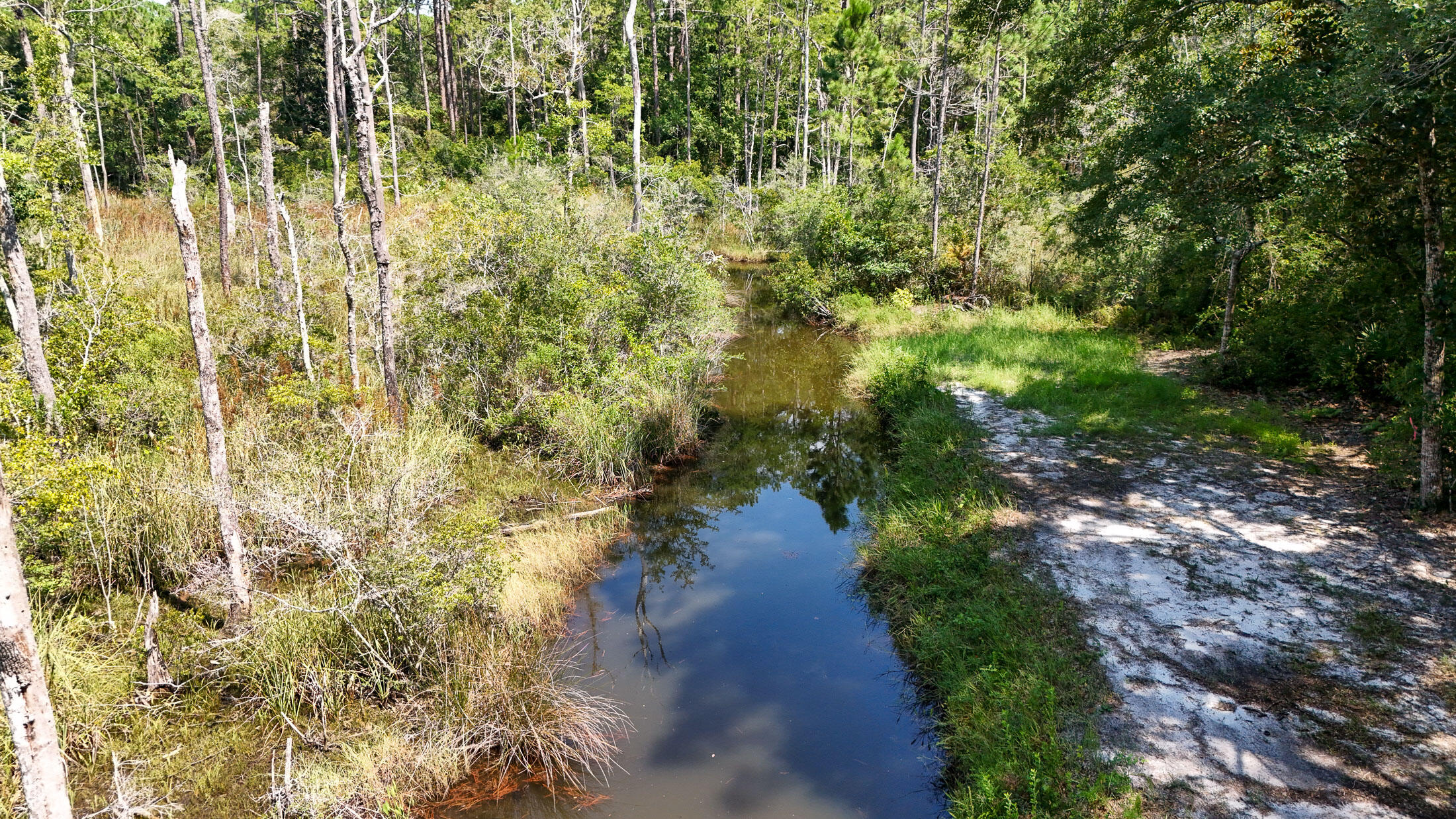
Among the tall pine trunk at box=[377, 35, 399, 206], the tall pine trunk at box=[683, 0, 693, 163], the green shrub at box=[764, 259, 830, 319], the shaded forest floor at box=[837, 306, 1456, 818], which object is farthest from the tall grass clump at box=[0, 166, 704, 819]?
the tall pine trunk at box=[683, 0, 693, 163]

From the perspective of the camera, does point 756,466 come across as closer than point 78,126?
Yes

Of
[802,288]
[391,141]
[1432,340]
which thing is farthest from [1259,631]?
[391,141]

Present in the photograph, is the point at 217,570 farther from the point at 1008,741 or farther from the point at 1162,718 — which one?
the point at 1162,718

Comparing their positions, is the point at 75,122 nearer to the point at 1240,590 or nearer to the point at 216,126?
the point at 216,126

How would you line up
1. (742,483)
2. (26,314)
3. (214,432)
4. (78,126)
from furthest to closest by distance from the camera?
1. (78,126)
2. (742,483)
3. (26,314)
4. (214,432)

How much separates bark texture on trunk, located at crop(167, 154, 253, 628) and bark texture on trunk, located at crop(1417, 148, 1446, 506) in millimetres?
10316

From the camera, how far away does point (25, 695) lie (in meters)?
2.85

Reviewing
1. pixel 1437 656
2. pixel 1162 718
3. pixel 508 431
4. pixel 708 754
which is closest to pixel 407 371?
pixel 508 431

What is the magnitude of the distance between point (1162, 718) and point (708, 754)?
3.25 meters

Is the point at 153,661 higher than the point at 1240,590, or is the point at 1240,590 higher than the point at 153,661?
the point at 1240,590

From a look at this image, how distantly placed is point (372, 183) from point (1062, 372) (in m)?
11.4

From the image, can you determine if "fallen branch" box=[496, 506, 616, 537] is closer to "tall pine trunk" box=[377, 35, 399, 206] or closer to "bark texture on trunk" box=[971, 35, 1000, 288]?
"tall pine trunk" box=[377, 35, 399, 206]

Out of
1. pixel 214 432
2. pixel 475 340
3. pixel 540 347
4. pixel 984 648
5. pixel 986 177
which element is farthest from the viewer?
pixel 986 177

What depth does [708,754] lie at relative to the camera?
578cm
